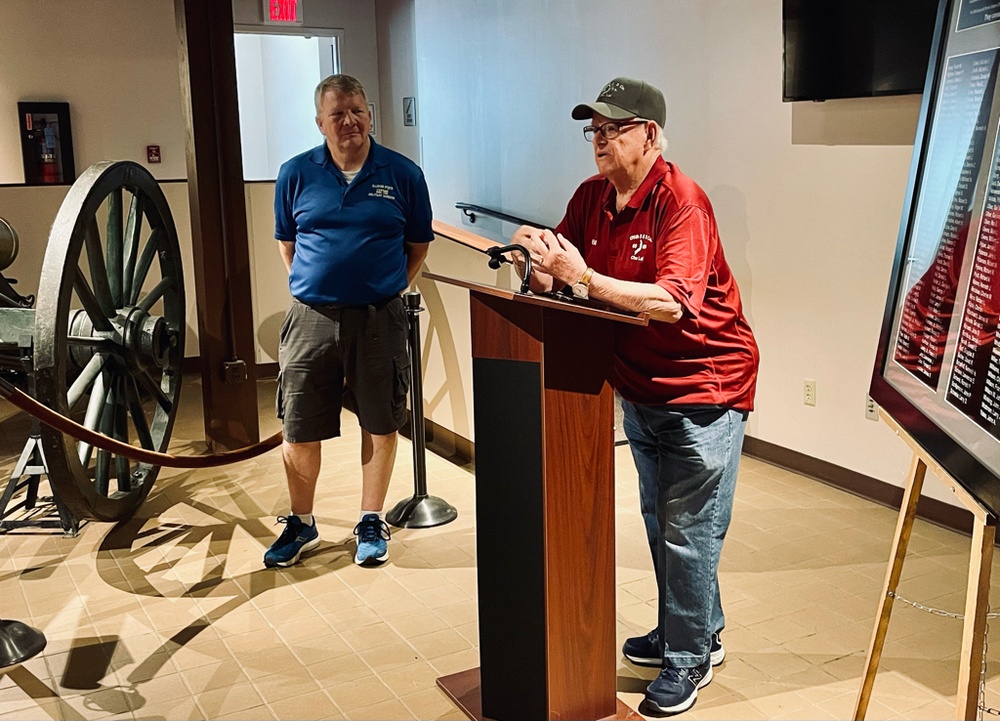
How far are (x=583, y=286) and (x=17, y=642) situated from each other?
1.77 meters

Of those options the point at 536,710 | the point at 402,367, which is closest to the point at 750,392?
the point at 536,710

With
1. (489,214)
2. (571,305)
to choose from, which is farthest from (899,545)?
(489,214)

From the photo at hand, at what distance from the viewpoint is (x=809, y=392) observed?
13.5ft

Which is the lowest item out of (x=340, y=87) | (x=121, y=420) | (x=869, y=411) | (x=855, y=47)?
(x=869, y=411)

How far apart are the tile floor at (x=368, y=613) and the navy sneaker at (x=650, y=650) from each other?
0.13ft

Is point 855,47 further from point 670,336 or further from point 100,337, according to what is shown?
point 100,337

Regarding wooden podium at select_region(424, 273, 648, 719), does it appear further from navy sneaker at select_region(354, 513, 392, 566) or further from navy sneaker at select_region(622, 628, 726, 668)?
navy sneaker at select_region(354, 513, 392, 566)

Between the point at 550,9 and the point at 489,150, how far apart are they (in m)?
0.93

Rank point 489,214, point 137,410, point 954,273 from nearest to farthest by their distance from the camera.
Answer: point 954,273 → point 137,410 → point 489,214

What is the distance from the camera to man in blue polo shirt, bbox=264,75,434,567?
318 cm

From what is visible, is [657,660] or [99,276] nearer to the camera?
[657,660]

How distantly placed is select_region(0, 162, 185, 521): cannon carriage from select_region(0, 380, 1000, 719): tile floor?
0.26 metres

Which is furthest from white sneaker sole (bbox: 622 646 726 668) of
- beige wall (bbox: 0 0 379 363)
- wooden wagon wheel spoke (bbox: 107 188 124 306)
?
beige wall (bbox: 0 0 379 363)

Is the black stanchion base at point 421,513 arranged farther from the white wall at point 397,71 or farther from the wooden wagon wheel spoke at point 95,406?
the white wall at point 397,71
